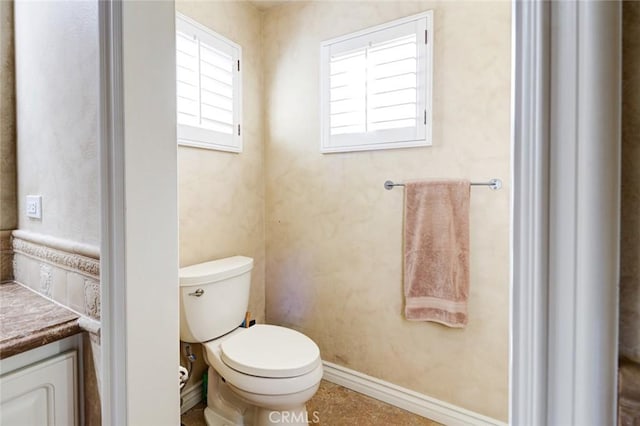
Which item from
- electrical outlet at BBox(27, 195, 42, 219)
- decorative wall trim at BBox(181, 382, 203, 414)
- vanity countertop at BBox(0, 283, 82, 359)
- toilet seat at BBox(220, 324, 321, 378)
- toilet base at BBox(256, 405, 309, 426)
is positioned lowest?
decorative wall trim at BBox(181, 382, 203, 414)

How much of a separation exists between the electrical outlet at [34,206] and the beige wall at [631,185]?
155 centimetres

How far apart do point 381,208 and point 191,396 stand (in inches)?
57.3

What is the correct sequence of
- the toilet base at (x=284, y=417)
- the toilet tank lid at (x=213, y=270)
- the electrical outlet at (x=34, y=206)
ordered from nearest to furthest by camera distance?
the electrical outlet at (x=34, y=206)
the toilet base at (x=284, y=417)
the toilet tank lid at (x=213, y=270)

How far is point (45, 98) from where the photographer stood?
117 centimetres

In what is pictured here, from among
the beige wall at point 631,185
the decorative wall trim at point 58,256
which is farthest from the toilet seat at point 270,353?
the beige wall at point 631,185

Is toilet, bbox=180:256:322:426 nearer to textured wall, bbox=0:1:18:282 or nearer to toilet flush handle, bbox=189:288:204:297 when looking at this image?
toilet flush handle, bbox=189:288:204:297

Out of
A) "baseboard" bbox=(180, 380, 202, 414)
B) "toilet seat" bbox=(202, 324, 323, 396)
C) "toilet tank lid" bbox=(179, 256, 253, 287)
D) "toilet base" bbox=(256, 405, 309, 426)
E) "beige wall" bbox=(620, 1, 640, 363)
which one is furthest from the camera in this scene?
"baseboard" bbox=(180, 380, 202, 414)

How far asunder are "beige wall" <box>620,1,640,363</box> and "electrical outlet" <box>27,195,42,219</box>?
1554 mm

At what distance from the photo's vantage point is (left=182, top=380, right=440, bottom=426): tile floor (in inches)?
67.9

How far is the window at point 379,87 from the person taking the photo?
171 centimetres

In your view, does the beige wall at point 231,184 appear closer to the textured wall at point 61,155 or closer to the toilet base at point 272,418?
the toilet base at point 272,418

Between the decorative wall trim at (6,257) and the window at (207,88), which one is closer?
the decorative wall trim at (6,257)

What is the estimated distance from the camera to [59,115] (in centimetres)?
109

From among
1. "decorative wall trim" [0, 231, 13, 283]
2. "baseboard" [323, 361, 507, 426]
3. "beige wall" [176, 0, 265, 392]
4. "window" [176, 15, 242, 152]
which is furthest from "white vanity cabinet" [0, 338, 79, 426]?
"baseboard" [323, 361, 507, 426]
